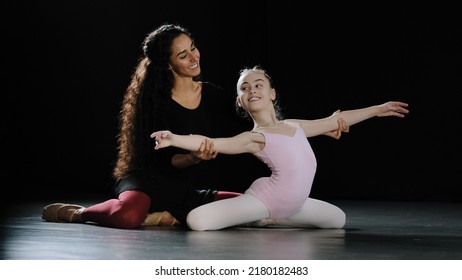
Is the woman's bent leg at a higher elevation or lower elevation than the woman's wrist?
lower

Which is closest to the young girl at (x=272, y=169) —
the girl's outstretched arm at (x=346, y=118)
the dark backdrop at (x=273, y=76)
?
the girl's outstretched arm at (x=346, y=118)

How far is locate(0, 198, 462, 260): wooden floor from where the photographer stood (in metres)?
2.82

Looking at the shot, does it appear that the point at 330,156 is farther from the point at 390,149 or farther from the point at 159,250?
the point at 159,250

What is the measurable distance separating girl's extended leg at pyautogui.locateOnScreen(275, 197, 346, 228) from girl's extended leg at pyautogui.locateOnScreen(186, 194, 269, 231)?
18cm

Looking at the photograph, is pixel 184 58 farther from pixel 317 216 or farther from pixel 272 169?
pixel 317 216

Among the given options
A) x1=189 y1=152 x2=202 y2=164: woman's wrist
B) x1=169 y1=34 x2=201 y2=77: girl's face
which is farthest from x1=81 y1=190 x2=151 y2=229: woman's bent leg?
x1=169 y1=34 x2=201 y2=77: girl's face


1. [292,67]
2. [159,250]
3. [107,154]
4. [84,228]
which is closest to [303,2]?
[292,67]

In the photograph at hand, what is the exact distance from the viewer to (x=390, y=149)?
5.85 meters

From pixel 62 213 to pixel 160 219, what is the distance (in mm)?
513

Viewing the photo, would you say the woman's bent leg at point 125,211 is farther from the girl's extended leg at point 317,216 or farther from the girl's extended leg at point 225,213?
the girl's extended leg at point 317,216

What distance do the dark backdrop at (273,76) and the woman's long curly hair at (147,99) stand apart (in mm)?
2011

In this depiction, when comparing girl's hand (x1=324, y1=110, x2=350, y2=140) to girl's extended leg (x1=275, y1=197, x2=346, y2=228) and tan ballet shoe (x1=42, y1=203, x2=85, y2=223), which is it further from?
tan ballet shoe (x1=42, y1=203, x2=85, y2=223)

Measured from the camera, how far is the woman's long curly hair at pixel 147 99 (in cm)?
386

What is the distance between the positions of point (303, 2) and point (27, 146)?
2720mm
